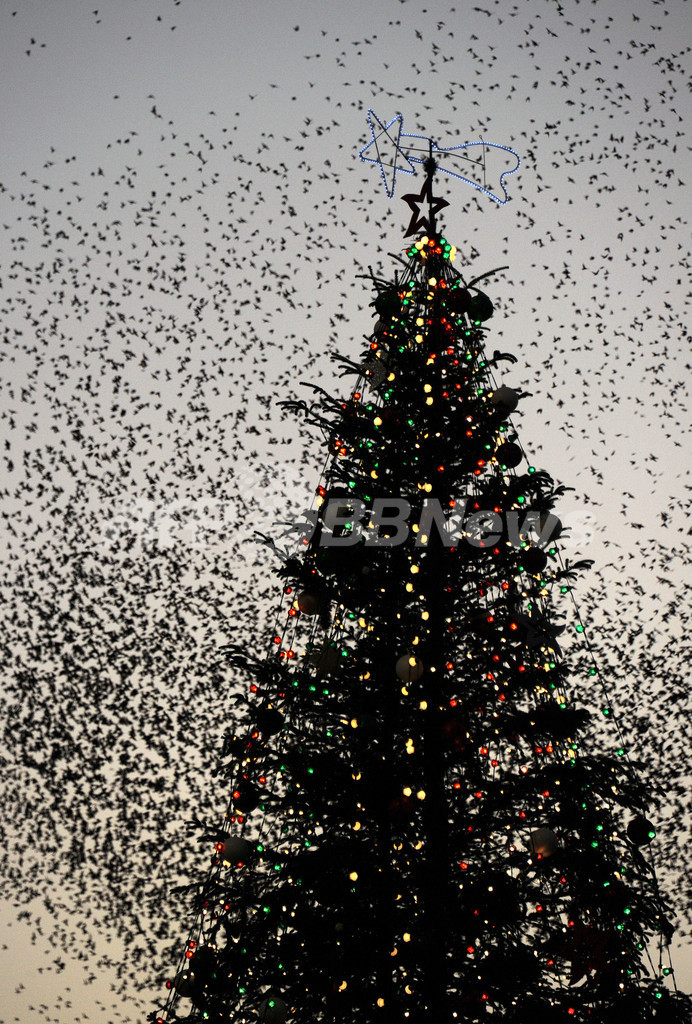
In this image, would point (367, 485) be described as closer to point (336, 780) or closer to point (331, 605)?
point (331, 605)

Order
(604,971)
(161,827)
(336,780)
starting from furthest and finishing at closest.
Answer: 1. (161,827)
2. (336,780)
3. (604,971)

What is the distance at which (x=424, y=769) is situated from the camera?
479cm

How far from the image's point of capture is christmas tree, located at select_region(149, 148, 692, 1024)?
4.28m

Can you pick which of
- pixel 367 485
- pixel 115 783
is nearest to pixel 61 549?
pixel 115 783

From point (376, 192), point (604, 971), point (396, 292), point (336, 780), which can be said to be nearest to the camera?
point (604, 971)

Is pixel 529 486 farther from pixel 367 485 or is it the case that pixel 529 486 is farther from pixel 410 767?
pixel 410 767

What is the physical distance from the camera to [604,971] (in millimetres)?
4164

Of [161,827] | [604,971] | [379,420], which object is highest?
[379,420]

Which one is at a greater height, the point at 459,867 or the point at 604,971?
the point at 459,867

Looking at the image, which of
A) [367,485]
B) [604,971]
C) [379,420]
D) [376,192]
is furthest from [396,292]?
[604,971]

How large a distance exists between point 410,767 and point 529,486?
2140 millimetres

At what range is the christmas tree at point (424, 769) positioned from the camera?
4281mm

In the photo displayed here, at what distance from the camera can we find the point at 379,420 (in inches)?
222

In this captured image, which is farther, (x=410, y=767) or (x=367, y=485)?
(x=367, y=485)
